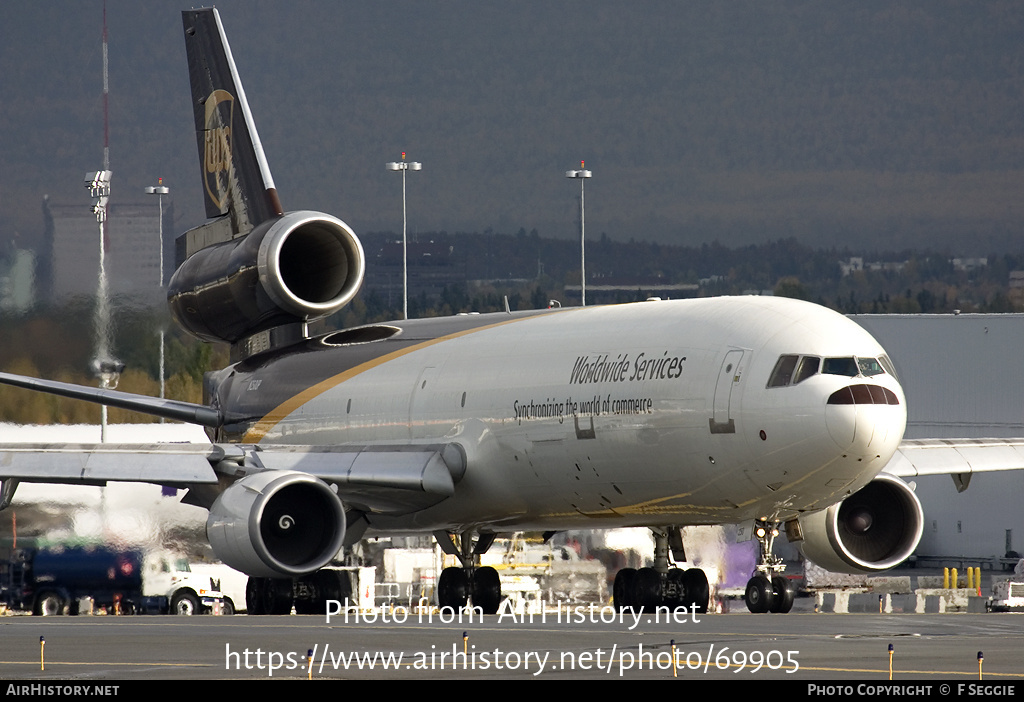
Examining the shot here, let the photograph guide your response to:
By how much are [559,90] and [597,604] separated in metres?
95.4

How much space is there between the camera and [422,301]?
74.1m

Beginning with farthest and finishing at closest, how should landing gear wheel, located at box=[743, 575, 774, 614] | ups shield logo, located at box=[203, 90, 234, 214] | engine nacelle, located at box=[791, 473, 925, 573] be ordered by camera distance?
ups shield logo, located at box=[203, 90, 234, 214] < engine nacelle, located at box=[791, 473, 925, 573] < landing gear wheel, located at box=[743, 575, 774, 614]

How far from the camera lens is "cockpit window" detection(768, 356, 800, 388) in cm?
1922

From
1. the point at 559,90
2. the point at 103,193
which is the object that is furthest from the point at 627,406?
the point at 559,90

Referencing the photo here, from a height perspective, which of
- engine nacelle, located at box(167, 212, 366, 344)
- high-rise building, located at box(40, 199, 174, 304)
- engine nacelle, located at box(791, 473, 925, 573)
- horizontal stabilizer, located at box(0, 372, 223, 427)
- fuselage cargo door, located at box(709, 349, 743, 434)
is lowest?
engine nacelle, located at box(791, 473, 925, 573)

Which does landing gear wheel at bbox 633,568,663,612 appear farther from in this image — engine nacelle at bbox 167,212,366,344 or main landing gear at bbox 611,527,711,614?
engine nacelle at bbox 167,212,366,344

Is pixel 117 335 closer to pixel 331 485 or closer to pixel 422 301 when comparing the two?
pixel 331 485

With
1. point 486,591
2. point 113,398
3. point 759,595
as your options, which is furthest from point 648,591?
point 113,398

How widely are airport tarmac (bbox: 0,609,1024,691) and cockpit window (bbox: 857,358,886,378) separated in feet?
9.47

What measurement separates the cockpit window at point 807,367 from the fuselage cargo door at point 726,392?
745 mm

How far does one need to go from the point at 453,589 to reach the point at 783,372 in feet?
22.6

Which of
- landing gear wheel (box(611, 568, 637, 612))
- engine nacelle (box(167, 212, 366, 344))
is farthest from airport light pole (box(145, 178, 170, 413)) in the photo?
landing gear wheel (box(611, 568, 637, 612))

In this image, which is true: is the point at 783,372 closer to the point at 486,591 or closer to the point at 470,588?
the point at 486,591

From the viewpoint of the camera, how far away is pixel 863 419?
1873cm
